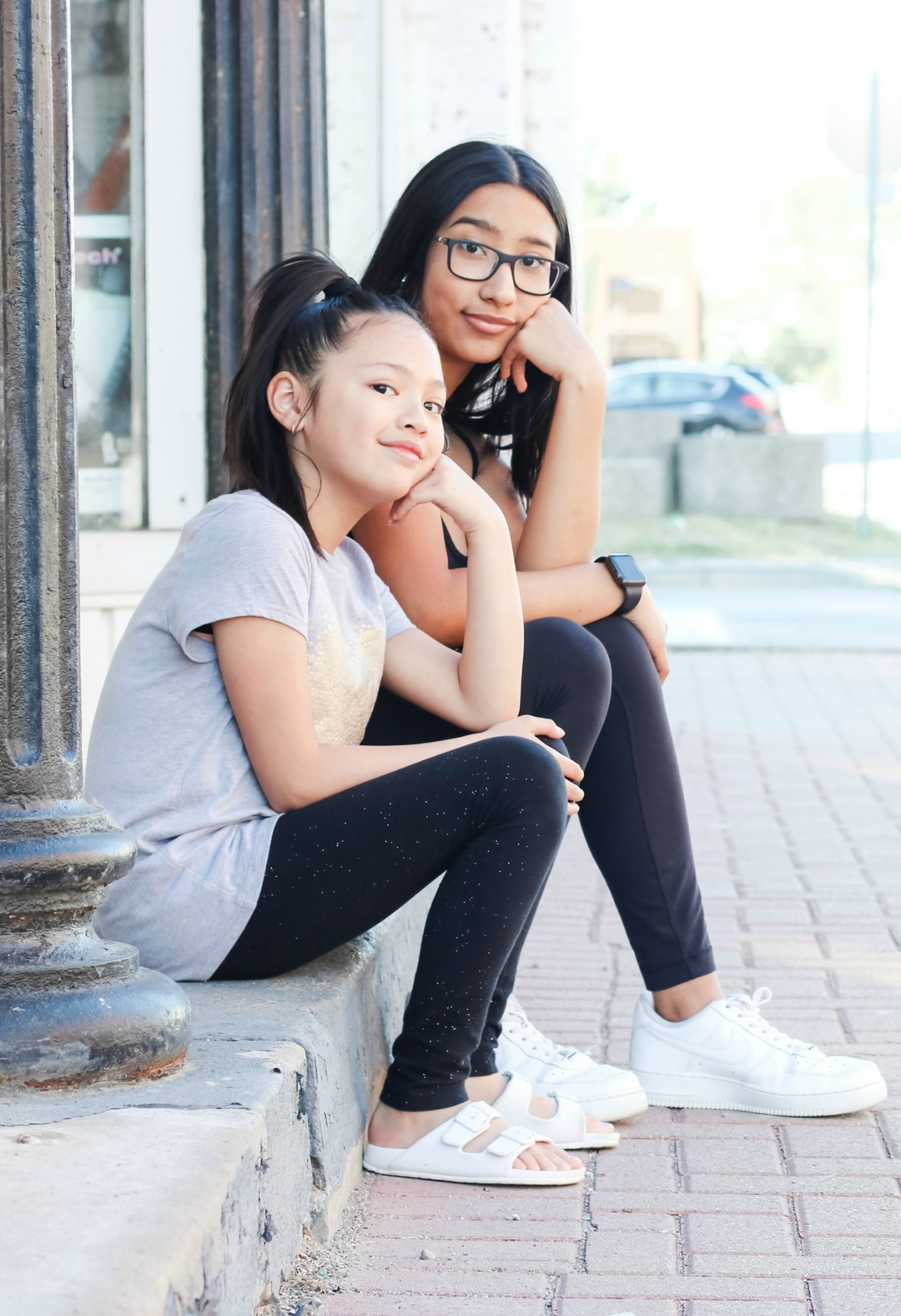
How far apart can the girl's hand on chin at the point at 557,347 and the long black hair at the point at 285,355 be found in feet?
1.36

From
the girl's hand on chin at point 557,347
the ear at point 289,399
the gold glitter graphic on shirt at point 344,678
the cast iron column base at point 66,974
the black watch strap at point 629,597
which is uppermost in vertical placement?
the girl's hand on chin at point 557,347

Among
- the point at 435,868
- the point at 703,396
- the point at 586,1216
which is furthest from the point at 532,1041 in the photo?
the point at 703,396

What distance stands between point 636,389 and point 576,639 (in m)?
21.9

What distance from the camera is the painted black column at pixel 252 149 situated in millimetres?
3664

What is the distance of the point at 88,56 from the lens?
3.93m

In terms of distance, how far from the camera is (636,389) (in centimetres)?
2373

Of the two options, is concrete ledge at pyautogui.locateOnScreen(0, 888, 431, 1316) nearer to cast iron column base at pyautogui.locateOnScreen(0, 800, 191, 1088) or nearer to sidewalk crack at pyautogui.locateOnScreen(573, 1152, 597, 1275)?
cast iron column base at pyautogui.locateOnScreen(0, 800, 191, 1088)

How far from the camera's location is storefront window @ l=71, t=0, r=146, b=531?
12.8 feet

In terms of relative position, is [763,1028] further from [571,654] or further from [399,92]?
[399,92]

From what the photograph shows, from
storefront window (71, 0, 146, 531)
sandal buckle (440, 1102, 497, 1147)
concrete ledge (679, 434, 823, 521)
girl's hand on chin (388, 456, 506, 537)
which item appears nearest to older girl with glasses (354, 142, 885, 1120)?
girl's hand on chin (388, 456, 506, 537)

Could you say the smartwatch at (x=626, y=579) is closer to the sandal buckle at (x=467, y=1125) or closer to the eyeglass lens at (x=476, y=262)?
the eyeglass lens at (x=476, y=262)

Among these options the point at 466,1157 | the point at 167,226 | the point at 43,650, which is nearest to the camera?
the point at 43,650

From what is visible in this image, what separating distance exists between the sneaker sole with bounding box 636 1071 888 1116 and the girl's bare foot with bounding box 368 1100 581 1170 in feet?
1.19

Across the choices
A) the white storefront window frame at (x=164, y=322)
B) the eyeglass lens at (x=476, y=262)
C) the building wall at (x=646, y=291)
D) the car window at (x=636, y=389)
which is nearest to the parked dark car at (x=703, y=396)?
the car window at (x=636, y=389)
